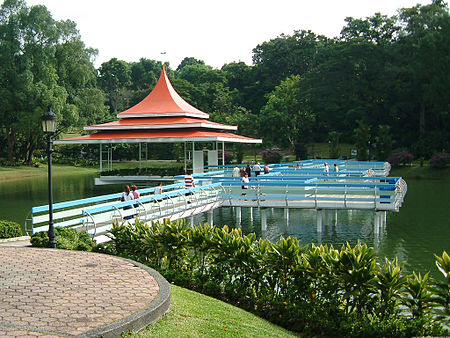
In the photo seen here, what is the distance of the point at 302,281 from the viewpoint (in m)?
8.24

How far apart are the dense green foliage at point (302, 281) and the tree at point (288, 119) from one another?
50756mm

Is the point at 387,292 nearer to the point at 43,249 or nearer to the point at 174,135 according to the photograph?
the point at 43,249

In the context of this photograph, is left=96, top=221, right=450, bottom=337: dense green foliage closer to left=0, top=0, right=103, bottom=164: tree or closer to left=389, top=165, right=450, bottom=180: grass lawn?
left=389, top=165, right=450, bottom=180: grass lawn

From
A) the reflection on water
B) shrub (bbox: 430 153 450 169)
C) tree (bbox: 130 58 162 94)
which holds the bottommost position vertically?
the reflection on water

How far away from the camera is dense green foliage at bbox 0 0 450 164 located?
50.2m

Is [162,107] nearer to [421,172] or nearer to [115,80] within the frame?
[421,172]

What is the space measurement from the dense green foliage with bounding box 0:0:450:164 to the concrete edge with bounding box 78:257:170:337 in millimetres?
44899

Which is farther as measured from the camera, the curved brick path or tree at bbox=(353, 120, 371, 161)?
tree at bbox=(353, 120, 371, 161)

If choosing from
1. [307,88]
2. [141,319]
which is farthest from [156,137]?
[307,88]

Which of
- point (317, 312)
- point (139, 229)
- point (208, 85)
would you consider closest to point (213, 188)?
point (139, 229)

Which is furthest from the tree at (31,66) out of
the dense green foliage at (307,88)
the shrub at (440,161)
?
the shrub at (440,161)

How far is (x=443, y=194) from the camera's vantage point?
32.4 metres

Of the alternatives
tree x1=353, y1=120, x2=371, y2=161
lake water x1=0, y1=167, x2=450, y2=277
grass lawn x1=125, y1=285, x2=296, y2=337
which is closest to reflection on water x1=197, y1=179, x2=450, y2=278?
lake water x1=0, y1=167, x2=450, y2=277

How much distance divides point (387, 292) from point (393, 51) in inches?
2307
